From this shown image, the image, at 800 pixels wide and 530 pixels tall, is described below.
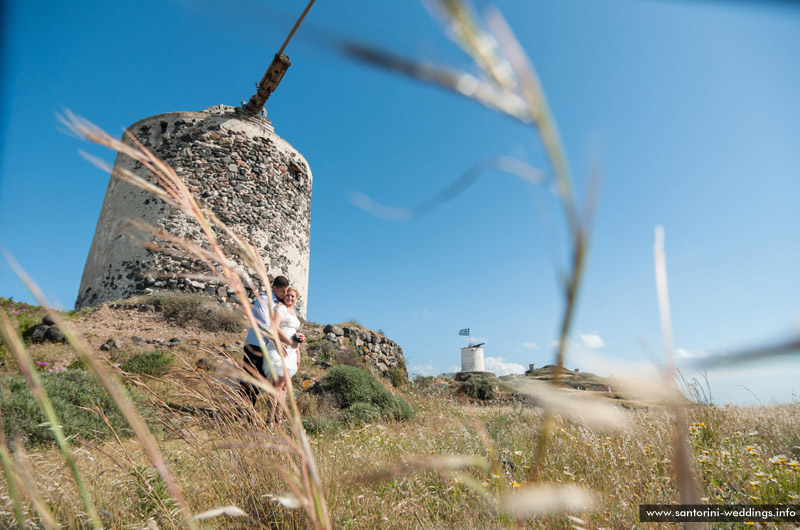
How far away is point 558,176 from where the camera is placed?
10.0 inches

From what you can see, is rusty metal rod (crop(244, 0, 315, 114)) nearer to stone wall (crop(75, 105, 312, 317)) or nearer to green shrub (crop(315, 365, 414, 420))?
stone wall (crop(75, 105, 312, 317))

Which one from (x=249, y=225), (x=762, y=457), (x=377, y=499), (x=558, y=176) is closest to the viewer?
(x=558, y=176)

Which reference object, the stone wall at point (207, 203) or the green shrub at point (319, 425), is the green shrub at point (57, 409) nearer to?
the green shrub at point (319, 425)

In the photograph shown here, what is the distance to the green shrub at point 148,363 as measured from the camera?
542 cm

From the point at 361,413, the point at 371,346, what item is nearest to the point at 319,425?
the point at 361,413

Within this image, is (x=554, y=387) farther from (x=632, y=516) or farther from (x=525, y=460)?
(x=525, y=460)

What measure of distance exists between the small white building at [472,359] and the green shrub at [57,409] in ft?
58.1

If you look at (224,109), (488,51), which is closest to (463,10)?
(488,51)

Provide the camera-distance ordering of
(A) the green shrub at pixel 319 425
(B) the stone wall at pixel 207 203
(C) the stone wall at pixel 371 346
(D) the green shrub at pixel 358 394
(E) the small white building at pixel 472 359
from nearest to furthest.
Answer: (A) the green shrub at pixel 319 425, (D) the green shrub at pixel 358 394, (B) the stone wall at pixel 207 203, (C) the stone wall at pixel 371 346, (E) the small white building at pixel 472 359

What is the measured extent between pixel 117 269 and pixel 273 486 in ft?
29.7

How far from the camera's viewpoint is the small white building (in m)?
20.2

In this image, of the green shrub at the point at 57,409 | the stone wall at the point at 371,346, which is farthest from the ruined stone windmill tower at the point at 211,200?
the green shrub at the point at 57,409

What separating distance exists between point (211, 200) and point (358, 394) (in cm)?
591

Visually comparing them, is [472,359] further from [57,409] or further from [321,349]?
[57,409]
